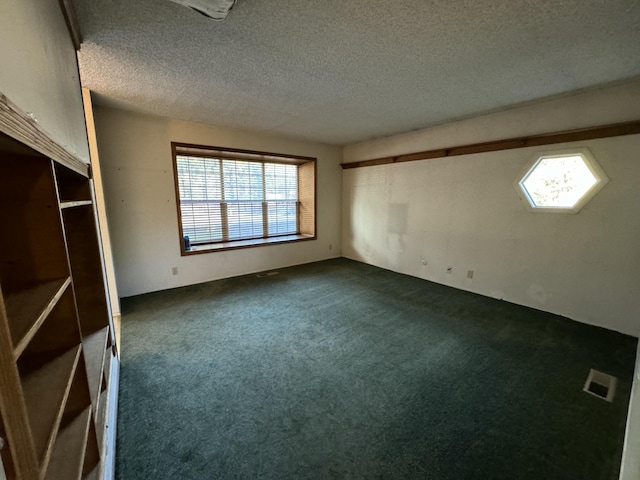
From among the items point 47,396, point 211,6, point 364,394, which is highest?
point 211,6

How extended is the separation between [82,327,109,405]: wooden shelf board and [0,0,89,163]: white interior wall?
3.20 ft

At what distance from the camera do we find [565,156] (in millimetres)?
2744

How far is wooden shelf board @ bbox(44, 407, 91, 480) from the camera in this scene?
2.49ft

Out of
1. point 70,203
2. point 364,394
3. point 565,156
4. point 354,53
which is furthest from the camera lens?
point 565,156

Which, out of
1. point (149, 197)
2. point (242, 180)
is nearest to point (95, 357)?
point (149, 197)

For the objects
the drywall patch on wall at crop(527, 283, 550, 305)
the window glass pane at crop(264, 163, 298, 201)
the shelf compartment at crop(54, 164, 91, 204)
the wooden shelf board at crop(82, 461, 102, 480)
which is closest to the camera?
the wooden shelf board at crop(82, 461, 102, 480)

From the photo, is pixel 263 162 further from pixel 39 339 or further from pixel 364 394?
pixel 39 339

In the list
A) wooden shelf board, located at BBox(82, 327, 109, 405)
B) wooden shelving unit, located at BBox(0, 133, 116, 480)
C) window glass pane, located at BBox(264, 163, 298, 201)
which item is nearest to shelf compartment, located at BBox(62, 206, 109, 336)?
wooden shelf board, located at BBox(82, 327, 109, 405)

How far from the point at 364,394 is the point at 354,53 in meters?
2.45

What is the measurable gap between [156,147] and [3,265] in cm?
317

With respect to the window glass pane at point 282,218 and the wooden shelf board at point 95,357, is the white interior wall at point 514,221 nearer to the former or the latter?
the window glass pane at point 282,218

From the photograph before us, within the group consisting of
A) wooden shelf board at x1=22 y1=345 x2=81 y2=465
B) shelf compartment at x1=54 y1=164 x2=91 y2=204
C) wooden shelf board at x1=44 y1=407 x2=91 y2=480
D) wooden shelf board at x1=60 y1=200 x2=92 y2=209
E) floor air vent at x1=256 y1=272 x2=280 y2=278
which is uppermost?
shelf compartment at x1=54 y1=164 x2=91 y2=204

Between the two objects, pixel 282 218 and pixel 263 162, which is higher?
pixel 263 162

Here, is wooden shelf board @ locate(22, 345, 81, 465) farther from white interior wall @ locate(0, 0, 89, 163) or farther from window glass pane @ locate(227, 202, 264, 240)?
window glass pane @ locate(227, 202, 264, 240)
